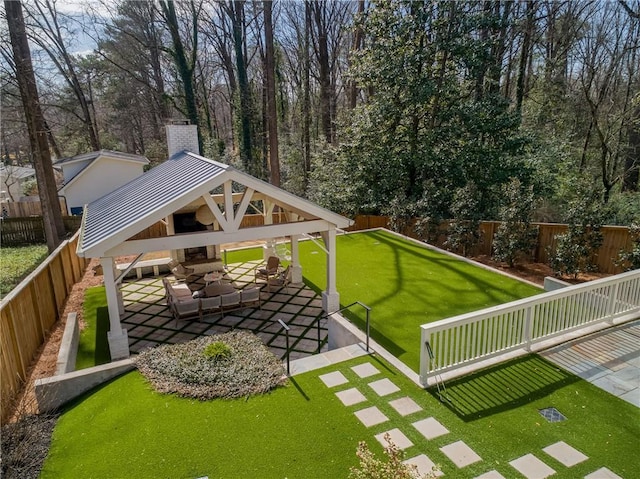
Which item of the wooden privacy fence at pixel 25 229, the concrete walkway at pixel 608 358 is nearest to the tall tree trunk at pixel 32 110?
the wooden privacy fence at pixel 25 229

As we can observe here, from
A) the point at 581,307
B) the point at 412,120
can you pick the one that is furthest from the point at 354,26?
the point at 581,307

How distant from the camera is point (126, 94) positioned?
29.4 meters

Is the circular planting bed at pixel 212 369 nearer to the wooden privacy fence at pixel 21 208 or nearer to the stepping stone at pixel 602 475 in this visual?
the stepping stone at pixel 602 475

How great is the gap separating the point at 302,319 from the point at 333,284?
1.14 m

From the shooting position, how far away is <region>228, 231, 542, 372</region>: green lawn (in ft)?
27.7

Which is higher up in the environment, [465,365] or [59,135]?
[59,135]

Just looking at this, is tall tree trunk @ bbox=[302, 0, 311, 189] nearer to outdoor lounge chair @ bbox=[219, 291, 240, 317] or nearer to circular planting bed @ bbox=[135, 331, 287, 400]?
outdoor lounge chair @ bbox=[219, 291, 240, 317]

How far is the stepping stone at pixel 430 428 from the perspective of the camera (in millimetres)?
5090

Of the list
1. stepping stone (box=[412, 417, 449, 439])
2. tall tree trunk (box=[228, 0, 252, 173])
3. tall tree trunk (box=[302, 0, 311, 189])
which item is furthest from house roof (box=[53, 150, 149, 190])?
stepping stone (box=[412, 417, 449, 439])

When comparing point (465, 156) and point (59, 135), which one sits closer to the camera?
point (465, 156)

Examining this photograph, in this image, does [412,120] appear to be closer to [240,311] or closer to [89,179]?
[240,311]

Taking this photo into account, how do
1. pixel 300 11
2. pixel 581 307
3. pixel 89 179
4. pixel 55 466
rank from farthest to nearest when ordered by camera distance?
pixel 300 11 < pixel 89 179 < pixel 581 307 < pixel 55 466

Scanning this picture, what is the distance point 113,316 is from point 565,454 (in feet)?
24.8

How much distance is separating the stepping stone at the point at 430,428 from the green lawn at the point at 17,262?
45.3ft
